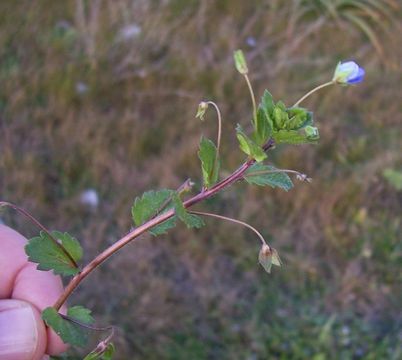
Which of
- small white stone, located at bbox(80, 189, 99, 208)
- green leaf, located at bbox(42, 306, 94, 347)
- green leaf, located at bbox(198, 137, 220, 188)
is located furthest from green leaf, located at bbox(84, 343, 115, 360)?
small white stone, located at bbox(80, 189, 99, 208)

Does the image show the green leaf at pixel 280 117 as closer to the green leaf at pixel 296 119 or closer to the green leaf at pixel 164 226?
the green leaf at pixel 296 119

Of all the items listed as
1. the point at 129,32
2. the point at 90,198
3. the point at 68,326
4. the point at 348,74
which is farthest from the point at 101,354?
the point at 129,32

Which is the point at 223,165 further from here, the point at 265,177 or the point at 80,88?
the point at 265,177

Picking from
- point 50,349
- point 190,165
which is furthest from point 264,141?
point 190,165

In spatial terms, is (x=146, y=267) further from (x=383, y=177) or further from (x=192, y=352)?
(x=383, y=177)

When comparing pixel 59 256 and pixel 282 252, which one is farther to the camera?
pixel 282 252

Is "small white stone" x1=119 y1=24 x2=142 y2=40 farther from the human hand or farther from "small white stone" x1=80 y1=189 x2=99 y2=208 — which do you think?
the human hand

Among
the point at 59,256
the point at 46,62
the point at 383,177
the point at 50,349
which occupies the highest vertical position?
the point at 59,256
